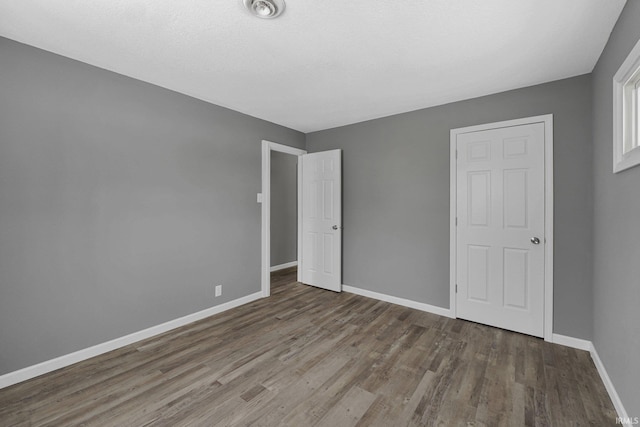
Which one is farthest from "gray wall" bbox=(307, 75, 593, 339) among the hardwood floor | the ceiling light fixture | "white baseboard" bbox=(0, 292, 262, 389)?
the ceiling light fixture

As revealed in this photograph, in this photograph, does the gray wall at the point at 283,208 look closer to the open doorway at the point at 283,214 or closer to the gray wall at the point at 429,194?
the open doorway at the point at 283,214

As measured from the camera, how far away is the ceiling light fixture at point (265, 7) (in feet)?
5.13

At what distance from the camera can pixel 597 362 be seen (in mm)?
2115

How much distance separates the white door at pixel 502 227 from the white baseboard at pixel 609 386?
0.40 m

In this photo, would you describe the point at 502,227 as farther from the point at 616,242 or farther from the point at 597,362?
the point at 597,362

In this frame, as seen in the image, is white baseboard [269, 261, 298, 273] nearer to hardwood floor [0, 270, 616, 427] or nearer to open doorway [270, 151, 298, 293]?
open doorway [270, 151, 298, 293]

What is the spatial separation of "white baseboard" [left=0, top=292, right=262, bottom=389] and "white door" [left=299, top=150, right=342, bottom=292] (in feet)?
4.56

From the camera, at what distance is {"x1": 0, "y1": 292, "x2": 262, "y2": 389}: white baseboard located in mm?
A: 1949

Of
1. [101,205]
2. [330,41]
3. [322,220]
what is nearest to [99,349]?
[101,205]

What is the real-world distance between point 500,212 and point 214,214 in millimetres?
3147

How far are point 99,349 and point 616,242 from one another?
13.1ft

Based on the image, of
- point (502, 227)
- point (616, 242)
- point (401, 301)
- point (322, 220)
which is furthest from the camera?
point (322, 220)

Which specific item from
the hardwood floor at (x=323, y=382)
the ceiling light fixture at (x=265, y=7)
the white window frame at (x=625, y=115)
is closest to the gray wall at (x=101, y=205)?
the hardwood floor at (x=323, y=382)

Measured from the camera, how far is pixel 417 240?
3352mm
